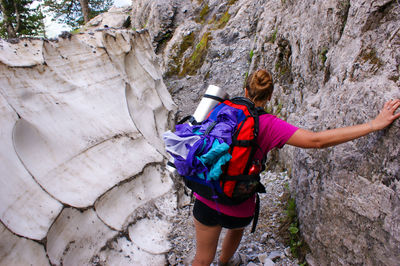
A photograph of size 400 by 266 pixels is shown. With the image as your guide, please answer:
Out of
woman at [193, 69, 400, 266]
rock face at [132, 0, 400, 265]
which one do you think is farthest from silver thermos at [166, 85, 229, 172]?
rock face at [132, 0, 400, 265]

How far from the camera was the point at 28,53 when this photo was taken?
478cm

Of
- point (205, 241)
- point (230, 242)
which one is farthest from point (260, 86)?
point (230, 242)

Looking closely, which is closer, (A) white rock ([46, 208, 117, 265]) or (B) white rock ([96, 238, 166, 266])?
(A) white rock ([46, 208, 117, 265])

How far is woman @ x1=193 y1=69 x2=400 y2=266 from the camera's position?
7.62 ft

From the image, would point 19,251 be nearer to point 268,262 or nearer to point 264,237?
point 268,262

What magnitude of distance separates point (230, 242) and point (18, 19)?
27.3 meters

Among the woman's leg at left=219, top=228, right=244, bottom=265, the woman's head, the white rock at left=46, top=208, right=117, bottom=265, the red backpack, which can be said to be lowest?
the white rock at left=46, top=208, right=117, bottom=265

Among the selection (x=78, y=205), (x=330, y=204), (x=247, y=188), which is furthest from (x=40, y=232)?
(x=330, y=204)

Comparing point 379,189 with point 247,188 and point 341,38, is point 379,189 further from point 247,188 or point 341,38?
point 341,38

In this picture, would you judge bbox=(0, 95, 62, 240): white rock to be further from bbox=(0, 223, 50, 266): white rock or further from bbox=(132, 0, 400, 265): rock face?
bbox=(132, 0, 400, 265): rock face

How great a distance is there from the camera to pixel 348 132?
7.62 ft

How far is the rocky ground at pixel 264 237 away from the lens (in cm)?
383

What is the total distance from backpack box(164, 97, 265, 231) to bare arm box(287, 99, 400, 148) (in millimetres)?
404

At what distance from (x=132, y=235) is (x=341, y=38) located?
4298 millimetres
